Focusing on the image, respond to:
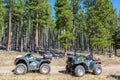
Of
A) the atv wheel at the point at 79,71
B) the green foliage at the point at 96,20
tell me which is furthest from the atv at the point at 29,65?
the green foliage at the point at 96,20

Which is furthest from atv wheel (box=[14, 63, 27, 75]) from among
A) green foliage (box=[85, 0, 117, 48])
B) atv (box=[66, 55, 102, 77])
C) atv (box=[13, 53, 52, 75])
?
green foliage (box=[85, 0, 117, 48])

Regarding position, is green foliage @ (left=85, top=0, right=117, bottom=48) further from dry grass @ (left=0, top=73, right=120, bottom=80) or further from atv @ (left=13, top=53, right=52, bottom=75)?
atv @ (left=13, top=53, right=52, bottom=75)

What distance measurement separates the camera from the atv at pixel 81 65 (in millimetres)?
19569

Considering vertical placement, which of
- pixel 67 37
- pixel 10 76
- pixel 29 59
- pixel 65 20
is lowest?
pixel 10 76

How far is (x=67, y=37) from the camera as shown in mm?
36500

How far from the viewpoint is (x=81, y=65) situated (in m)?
20.0

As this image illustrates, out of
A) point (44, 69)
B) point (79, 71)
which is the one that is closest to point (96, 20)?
point (79, 71)

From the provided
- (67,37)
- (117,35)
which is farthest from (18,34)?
(67,37)

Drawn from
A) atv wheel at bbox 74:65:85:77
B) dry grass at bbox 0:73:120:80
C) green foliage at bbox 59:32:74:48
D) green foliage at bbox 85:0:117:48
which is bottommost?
dry grass at bbox 0:73:120:80

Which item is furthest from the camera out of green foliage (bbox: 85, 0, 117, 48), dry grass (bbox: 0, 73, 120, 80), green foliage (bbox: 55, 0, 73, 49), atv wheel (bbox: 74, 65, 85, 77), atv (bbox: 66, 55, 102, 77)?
green foliage (bbox: 55, 0, 73, 49)

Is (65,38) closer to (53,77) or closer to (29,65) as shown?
(29,65)

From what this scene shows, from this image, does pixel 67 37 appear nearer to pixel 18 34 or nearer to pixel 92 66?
pixel 92 66

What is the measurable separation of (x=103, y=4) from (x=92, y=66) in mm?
17803

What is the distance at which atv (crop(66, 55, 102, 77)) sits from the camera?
64.2ft
